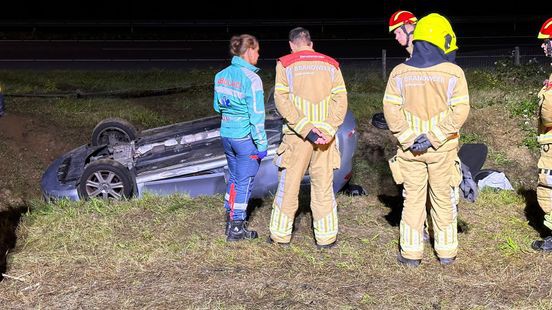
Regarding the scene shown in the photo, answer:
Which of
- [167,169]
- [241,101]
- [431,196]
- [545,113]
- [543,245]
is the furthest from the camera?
[167,169]

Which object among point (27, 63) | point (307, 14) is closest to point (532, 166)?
point (27, 63)

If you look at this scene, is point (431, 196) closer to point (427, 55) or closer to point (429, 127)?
point (429, 127)

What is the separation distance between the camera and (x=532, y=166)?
9602 millimetres

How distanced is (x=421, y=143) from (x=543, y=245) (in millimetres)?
1599

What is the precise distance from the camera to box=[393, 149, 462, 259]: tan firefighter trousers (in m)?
5.19

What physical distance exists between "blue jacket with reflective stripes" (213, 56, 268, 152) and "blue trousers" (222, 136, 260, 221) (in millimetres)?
68

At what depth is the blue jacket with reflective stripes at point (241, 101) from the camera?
216 inches

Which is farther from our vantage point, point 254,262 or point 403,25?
point 403,25

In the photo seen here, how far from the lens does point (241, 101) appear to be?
5547mm

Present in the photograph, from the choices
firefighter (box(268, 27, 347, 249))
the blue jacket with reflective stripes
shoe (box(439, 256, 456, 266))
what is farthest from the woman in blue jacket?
shoe (box(439, 256, 456, 266))

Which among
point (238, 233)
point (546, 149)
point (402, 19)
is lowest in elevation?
point (238, 233)

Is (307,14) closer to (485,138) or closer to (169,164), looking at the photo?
(485,138)

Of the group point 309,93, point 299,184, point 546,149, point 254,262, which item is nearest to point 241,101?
point 309,93

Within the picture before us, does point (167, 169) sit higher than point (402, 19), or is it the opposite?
point (402, 19)
